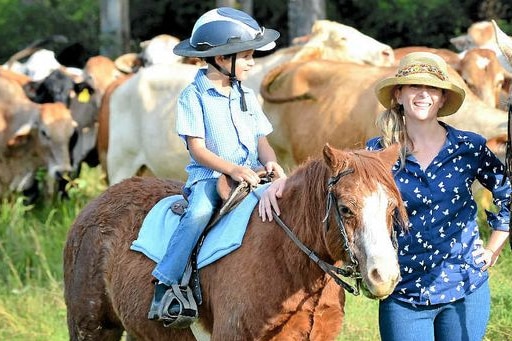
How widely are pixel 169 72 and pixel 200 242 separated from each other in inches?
276

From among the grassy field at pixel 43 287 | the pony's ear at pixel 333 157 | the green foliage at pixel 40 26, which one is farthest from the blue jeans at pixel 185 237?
the green foliage at pixel 40 26

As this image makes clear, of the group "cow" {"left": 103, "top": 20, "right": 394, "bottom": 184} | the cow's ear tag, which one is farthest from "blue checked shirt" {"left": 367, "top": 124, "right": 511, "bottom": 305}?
the cow's ear tag

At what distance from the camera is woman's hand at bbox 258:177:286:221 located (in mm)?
4844

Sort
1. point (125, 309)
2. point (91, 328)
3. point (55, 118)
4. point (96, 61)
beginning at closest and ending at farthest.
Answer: point (125, 309) < point (91, 328) < point (55, 118) < point (96, 61)

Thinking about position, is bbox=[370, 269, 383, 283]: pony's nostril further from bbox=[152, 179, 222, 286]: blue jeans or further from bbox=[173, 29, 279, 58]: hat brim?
bbox=[173, 29, 279, 58]: hat brim

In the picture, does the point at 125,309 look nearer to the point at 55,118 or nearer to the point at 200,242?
the point at 200,242

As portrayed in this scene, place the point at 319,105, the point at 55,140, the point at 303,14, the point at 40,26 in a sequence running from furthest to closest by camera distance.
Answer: the point at 40,26, the point at 303,14, the point at 55,140, the point at 319,105

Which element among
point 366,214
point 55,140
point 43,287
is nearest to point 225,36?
point 366,214

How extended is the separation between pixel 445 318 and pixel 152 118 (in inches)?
286

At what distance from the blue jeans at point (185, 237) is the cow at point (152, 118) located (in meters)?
6.47

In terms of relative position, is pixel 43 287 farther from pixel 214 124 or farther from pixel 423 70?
pixel 423 70

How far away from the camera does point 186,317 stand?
5070mm

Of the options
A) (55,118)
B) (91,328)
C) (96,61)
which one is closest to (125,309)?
(91,328)

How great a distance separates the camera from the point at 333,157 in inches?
169
